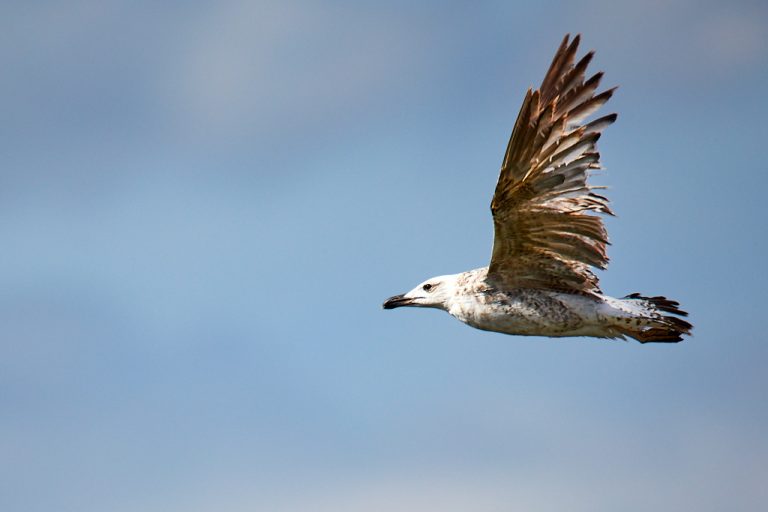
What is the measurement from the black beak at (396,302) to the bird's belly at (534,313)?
1.84 m

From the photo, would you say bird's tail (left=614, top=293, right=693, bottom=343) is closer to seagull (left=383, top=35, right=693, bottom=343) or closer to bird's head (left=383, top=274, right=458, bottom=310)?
seagull (left=383, top=35, right=693, bottom=343)

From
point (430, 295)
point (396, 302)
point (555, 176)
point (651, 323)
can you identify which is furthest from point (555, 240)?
point (396, 302)

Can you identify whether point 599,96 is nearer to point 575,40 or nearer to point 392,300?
point 575,40

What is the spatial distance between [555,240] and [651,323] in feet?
5.95

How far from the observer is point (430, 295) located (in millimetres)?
18047

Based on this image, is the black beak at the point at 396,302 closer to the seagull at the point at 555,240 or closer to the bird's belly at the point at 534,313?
the seagull at the point at 555,240

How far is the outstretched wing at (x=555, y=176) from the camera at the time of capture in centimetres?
1555

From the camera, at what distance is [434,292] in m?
18.0

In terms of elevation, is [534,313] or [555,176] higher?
[555,176]

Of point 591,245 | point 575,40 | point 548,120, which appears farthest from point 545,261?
point 575,40

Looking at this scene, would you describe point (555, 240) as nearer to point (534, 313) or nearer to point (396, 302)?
point (534, 313)

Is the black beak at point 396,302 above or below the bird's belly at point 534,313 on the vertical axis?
above

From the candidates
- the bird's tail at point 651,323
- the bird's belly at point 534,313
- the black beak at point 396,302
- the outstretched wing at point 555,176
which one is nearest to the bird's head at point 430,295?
the black beak at point 396,302

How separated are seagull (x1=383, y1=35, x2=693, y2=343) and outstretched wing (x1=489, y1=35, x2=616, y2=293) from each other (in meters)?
0.01
